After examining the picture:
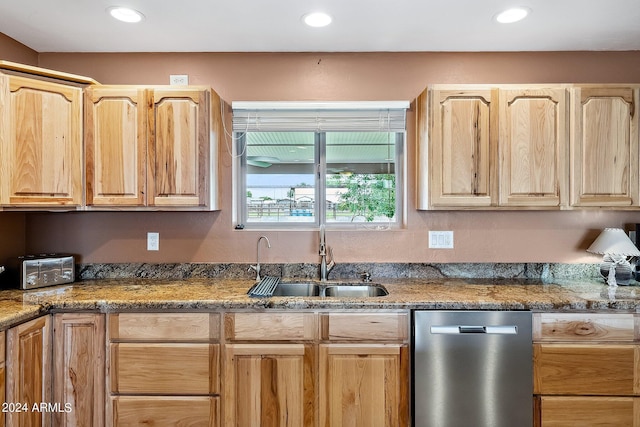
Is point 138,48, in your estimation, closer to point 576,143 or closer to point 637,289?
point 576,143

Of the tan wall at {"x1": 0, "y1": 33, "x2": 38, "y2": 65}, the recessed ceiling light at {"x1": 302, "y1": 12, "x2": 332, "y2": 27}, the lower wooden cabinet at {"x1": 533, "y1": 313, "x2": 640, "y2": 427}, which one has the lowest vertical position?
the lower wooden cabinet at {"x1": 533, "y1": 313, "x2": 640, "y2": 427}

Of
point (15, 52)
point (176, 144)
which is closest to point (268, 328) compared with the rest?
point (176, 144)

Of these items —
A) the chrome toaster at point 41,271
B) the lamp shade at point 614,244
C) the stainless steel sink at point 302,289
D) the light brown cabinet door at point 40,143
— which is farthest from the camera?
the stainless steel sink at point 302,289

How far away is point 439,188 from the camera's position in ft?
6.92

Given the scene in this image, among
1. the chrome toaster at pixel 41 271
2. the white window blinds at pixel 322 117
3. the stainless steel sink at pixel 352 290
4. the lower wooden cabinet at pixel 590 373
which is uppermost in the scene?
the white window blinds at pixel 322 117

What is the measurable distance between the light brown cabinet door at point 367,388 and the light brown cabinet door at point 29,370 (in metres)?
1.33

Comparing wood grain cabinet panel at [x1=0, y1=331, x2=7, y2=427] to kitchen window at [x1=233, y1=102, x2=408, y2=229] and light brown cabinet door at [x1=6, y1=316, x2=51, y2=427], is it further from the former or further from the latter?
kitchen window at [x1=233, y1=102, x2=408, y2=229]

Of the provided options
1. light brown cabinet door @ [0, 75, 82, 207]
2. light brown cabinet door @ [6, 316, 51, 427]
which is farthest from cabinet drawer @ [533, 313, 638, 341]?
light brown cabinet door @ [0, 75, 82, 207]

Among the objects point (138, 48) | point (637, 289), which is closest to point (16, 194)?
point (138, 48)

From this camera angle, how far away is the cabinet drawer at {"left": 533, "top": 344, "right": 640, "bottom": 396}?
1753mm

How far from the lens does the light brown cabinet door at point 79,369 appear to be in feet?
5.86

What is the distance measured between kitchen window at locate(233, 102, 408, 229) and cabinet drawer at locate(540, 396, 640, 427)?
4.27 ft

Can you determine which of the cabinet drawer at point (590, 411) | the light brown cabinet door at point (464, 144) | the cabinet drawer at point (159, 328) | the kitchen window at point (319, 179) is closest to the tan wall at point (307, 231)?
the kitchen window at point (319, 179)

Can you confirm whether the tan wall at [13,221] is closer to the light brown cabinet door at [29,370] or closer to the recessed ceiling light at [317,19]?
the light brown cabinet door at [29,370]
